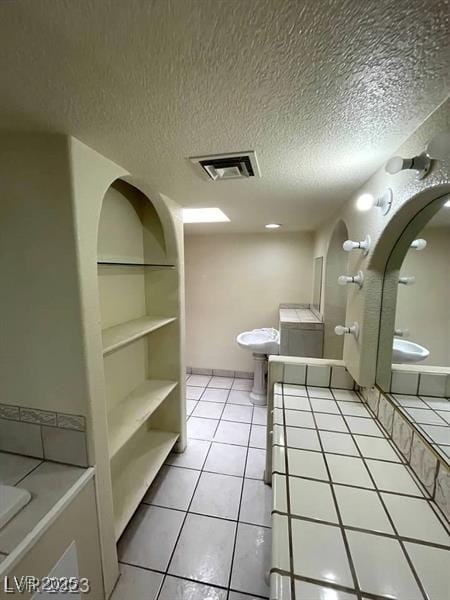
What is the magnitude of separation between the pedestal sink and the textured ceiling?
2055 mm

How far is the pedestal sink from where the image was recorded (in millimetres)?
2838

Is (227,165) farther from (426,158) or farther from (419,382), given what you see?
(419,382)

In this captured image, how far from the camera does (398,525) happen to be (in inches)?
29.7

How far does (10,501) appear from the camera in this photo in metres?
0.89

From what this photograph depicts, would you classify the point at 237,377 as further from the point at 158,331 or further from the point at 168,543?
the point at 168,543

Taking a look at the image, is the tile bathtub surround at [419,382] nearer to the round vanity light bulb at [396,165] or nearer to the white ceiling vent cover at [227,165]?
the round vanity light bulb at [396,165]

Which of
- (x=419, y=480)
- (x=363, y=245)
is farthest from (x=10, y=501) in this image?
(x=363, y=245)

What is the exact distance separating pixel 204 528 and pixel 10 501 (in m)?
1.09

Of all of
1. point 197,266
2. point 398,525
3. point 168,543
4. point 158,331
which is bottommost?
point 168,543

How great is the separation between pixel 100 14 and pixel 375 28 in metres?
0.54

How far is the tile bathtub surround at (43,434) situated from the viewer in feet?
3.51

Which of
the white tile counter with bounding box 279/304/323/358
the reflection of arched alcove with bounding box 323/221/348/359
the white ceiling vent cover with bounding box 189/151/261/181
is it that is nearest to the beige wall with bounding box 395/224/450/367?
the white ceiling vent cover with bounding box 189/151/261/181

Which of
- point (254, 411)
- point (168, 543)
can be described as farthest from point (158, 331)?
point (254, 411)

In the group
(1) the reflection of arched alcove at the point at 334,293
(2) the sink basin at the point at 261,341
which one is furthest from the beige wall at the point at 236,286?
(1) the reflection of arched alcove at the point at 334,293
